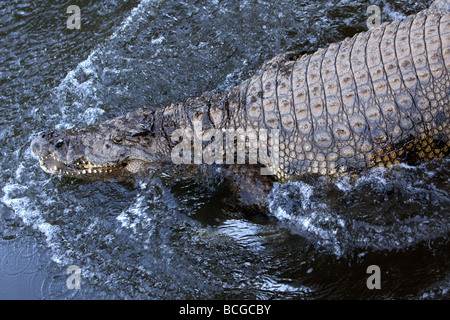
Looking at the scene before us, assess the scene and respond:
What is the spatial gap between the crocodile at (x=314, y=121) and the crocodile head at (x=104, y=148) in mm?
10

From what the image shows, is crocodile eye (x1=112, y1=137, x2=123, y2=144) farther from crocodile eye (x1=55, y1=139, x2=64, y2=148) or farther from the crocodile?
crocodile eye (x1=55, y1=139, x2=64, y2=148)

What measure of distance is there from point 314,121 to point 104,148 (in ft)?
7.02

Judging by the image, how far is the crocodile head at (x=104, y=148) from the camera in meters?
4.48

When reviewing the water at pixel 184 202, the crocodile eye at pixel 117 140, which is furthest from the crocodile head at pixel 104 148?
the water at pixel 184 202

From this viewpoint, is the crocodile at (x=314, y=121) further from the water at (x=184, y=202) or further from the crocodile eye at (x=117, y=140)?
the water at (x=184, y=202)

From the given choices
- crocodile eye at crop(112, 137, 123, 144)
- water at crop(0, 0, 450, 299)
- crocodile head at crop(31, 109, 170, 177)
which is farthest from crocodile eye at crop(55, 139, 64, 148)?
crocodile eye at crop(112, 137, 123, 144)

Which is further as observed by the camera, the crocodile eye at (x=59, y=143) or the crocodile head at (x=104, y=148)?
the crocodile eye at (x=59, y=143)

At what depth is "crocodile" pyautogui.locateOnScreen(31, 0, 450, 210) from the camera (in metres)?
3.73

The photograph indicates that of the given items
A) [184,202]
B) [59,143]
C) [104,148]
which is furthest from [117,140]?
[184,202]

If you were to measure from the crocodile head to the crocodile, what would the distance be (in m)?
0.01

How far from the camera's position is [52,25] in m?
6.69

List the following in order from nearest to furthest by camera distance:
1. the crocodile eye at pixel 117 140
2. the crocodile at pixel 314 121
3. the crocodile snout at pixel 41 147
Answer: the crocodile at pixel 314 121
the crocodile eye at pixel 117 140
the crocodile snout at pixel 41 147
